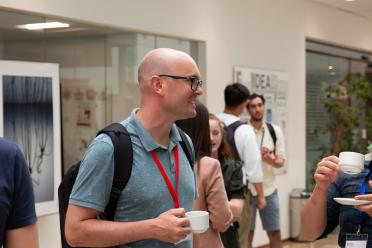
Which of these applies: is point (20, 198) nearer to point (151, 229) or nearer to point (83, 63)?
point (151, 229)

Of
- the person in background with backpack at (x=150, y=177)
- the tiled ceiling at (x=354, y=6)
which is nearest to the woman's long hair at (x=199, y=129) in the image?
the person in background with backpack at (x=150, y=177)

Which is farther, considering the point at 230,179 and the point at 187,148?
the point at 230,179

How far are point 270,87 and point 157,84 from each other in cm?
592

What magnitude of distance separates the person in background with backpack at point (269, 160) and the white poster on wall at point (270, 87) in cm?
112

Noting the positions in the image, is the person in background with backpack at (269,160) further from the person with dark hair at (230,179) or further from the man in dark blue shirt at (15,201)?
the man in dark blue shirt at (15,201)

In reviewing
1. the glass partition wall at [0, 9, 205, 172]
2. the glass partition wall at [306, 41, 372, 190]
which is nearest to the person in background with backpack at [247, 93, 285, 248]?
the glass partition wall at [0, 9, 205, 172]

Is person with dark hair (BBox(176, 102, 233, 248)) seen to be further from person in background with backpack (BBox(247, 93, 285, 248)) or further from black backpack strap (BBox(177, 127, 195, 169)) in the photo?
person in background with backpack (BBox(247, 93, 285, 248))

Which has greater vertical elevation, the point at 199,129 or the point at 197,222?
the point at 199,129

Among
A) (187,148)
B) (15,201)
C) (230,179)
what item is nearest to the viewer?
(15,201)

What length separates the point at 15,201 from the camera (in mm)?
1756

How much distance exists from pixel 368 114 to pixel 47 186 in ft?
24.1

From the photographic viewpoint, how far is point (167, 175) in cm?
200

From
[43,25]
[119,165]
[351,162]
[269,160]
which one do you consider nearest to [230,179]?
[351,162]

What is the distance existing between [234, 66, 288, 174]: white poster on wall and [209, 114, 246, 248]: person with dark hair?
3546 mm
